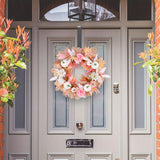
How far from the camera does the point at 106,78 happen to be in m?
4.10

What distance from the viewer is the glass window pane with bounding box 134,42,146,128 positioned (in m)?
4.07

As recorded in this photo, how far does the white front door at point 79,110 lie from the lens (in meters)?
4.06

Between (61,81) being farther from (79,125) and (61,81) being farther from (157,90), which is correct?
(157,90)

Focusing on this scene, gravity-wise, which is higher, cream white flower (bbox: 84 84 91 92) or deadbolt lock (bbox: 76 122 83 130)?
cream white flower (bbox: 84 84 91 92)

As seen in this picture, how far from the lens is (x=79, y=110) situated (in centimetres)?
409

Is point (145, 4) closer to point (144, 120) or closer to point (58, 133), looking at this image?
point (144, 120)

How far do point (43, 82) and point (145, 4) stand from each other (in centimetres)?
136

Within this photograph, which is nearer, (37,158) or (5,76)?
(5,76)

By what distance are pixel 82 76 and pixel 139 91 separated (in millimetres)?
624

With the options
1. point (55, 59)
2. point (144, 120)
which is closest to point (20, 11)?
point (55, 59)

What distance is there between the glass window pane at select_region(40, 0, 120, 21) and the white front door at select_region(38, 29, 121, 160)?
0.14m

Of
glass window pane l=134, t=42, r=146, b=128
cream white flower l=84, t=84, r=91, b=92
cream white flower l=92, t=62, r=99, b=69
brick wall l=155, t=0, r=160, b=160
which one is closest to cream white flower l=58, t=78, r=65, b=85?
cream white flower l=84, t=84, r=91, b=92

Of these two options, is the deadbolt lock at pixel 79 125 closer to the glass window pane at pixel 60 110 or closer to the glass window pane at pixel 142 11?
the glass window pane at pixel 60 110

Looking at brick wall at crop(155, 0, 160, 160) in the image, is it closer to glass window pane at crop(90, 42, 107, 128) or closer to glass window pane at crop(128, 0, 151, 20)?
glass window pane at crop(128, 0, 151, 20)
